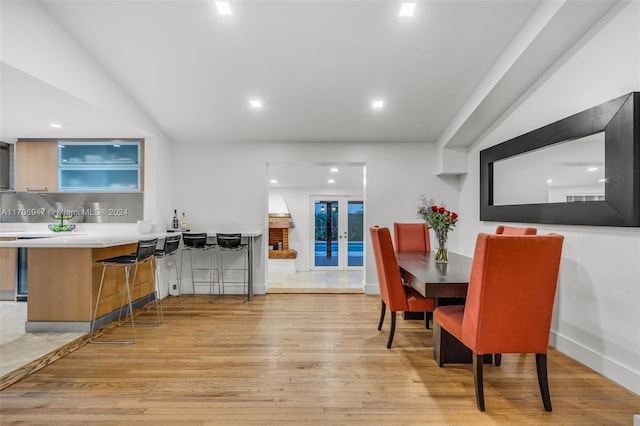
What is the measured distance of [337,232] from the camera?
25.3 feet

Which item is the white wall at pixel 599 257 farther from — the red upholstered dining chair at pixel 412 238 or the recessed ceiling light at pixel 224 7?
the recessed ceiling light at pixel 224 7

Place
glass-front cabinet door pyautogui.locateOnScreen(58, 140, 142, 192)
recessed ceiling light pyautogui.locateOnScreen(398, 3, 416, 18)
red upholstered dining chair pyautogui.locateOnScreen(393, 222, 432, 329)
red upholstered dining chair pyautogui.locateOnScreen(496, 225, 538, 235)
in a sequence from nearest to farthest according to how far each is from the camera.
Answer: recessed ceiling light pyautogui.locateOnScreen(398, 3, 416, 18) → red upholstered dining chair pyautogui.locateOnScreen(496, 225, 538, 235) → red upholstered dining chair pyautogui.locateOnScreen(393, 222, 432, 329) → glass-front cabinet door pyautogui.locateOnScreen(58, 140, 142, 192)

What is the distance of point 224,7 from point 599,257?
3.63 m

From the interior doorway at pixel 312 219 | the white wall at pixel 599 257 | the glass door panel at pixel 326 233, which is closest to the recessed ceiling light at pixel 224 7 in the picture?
the white wall at pixel 599 257

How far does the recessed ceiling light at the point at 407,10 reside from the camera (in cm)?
256

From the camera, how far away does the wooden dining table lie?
222 centimetres

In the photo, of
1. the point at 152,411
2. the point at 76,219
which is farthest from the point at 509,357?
the point at 76,219

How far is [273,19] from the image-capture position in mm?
2742

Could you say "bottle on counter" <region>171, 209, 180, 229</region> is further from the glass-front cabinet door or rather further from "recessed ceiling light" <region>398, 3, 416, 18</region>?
"recessed ceiling light" <region>398, 3, 416, 18</region>

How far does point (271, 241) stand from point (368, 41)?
5566mm

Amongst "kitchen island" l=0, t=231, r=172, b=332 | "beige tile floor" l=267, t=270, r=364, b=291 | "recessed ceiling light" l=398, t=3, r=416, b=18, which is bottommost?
"beige tile floor" l=267, t=270, r=364, b=291

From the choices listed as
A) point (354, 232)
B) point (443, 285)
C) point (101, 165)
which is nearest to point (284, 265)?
point (354, 232)

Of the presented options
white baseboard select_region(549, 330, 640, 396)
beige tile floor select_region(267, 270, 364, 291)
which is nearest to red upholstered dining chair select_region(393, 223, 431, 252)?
beige tile floor select_region(267, 270, 364, 291)

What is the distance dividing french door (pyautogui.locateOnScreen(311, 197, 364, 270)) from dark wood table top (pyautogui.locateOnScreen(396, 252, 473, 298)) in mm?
4437
